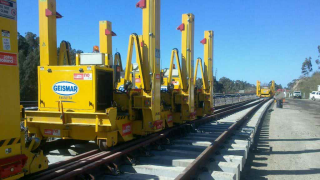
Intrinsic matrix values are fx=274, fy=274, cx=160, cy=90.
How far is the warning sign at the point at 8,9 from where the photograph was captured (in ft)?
11.6

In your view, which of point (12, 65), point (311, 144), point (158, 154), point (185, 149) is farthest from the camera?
point (311, 144)

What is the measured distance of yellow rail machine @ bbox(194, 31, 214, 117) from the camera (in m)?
13.4

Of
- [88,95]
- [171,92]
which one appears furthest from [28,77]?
[88,95]

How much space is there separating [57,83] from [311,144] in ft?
30.3

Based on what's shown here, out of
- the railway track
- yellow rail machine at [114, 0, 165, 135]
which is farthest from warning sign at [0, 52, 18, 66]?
yellow rail machine at [114, 0, 165, 135]

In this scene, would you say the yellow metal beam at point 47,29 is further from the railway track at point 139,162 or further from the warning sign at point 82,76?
the railway track at point 139,162

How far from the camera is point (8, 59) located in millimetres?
3564

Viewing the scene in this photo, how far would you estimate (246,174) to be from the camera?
22.4 feet

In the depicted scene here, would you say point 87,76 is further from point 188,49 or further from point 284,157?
point 284,157

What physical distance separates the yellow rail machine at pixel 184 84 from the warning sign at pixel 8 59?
7061mm

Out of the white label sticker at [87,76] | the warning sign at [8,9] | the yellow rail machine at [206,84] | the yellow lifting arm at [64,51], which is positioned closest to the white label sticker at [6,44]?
the warning sign at [8,9]

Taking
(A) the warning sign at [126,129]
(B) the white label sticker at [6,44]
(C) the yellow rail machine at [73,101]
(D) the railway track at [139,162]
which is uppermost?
(B) the white label sticker at [6,44]

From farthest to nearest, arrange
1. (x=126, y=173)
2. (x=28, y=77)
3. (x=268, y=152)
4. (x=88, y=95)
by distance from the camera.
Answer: (x=28, y=77) < (x=268, y=152) < (x=88, y=95) < (x=126, y=173)

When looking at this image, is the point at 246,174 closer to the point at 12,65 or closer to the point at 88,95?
the point at 88,95
